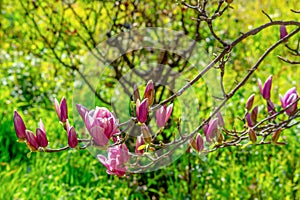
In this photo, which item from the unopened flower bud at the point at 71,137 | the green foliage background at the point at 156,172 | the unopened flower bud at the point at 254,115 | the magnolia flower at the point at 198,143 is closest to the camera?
the unopened flower bud at the point at 71,137

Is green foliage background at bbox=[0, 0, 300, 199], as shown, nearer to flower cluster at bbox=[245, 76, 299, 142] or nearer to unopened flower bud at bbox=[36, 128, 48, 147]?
flower cluster at bbox=[245, 76, 299, 142]

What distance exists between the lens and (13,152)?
358 centimetres

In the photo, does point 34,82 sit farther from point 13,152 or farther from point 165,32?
point 165,32

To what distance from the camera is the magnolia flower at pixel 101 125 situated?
1445 millimetres

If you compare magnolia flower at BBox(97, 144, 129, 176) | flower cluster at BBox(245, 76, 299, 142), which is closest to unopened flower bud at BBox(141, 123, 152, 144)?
magnolia flower at BBox(97, 144, 129, 176)

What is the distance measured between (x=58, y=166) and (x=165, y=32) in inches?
43.6

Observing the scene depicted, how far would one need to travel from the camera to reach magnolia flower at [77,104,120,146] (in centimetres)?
144

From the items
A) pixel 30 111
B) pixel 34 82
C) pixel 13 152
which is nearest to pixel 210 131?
pixel 13 152

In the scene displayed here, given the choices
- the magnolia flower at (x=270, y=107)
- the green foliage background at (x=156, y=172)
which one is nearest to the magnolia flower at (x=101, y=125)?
the magnolia flower at (x=270, y=107)

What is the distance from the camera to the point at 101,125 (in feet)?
4.77

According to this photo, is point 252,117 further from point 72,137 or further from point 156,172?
point 156,172

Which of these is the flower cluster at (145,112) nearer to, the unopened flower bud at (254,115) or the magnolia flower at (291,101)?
the unopened flower bud at (254,115)

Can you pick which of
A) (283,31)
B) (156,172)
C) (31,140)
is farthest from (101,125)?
(156,172)

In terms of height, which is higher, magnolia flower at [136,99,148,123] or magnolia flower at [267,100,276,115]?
magnolia flower at [267,100,276,115]
